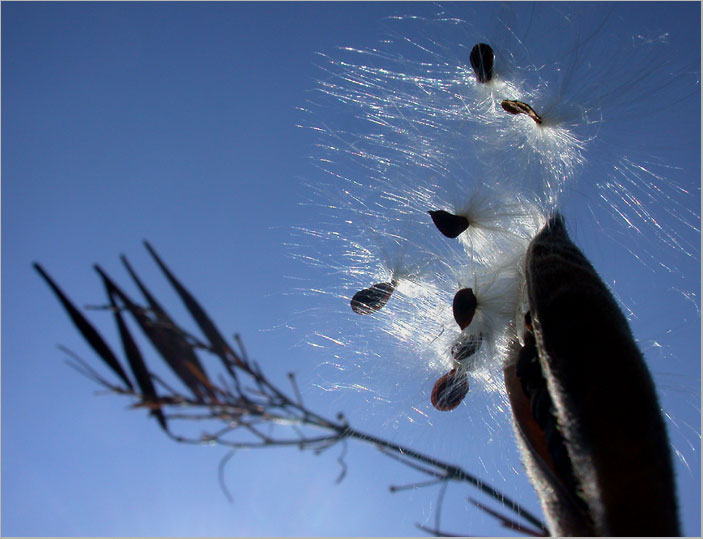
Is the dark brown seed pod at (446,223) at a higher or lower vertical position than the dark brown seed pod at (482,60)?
lower

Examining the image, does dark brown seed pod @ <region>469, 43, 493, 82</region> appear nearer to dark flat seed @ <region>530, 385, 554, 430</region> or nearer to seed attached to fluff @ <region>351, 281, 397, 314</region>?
seed attached to fluff @ <region>351, 281, 397, 314</region>

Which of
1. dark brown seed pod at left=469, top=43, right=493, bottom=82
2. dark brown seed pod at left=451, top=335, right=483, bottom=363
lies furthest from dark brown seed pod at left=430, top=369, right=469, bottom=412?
dark brown seed pod at left=469, top=43, right=493, bottom=82

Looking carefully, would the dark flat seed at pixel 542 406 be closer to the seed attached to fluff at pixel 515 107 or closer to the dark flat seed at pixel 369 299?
the dark flat seed at pixel 369 299

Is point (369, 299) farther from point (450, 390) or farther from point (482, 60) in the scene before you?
point (482, 60)

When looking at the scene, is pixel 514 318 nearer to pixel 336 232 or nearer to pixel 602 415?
pixel 602 415

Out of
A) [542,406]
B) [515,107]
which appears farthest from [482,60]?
[542,406]

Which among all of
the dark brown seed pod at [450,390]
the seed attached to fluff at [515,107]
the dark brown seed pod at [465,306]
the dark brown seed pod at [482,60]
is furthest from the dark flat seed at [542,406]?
the dark brown seed pod at [482,60]

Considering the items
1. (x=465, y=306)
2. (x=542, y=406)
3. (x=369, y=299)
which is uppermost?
(x=369, y=299)
